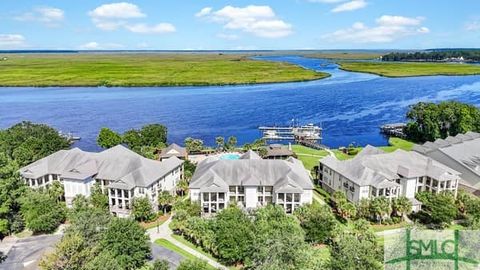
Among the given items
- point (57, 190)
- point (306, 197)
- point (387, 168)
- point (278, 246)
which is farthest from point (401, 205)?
point (57, 190)

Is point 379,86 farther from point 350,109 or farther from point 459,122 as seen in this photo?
point 459,122

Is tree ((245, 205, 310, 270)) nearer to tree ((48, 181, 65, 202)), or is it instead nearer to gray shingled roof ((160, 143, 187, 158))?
tree ((48, 181, 65, 202))

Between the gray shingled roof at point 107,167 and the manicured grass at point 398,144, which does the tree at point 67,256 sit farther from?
the manicured grass at point 398,144

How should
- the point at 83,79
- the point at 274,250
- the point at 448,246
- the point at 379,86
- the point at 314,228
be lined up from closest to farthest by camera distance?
the point at 448,246 → the point at 274,250 → the point at 314,228 → the point at 379,86 → the point at 83,79

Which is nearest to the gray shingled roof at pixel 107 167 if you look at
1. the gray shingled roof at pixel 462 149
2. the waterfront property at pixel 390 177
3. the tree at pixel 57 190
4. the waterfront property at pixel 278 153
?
the tree at pixel 57 190

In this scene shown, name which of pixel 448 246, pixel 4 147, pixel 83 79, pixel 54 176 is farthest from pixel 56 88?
pixel 448 246

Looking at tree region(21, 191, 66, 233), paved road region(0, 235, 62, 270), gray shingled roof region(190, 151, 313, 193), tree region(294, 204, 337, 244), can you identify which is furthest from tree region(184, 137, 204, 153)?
tree region(294, 204, 337, 244)

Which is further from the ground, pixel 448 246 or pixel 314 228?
pixel 448 246

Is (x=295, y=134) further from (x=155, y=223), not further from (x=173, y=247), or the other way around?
(x=173, y=247)
